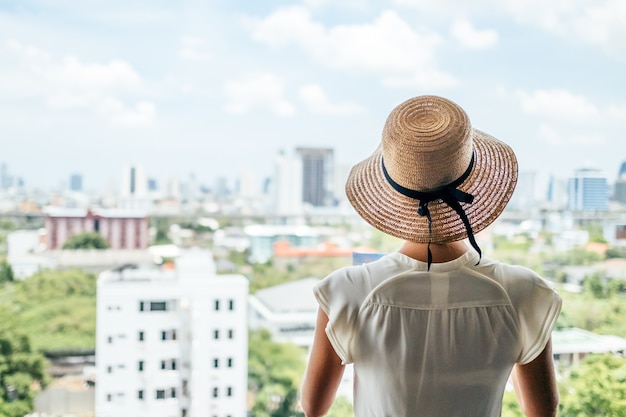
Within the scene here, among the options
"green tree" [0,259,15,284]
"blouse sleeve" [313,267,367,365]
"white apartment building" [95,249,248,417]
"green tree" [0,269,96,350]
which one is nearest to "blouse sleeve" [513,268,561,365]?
"blouse sleeve" [313,267,367,365]

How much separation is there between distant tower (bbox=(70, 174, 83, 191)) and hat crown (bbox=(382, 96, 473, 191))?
160 cm

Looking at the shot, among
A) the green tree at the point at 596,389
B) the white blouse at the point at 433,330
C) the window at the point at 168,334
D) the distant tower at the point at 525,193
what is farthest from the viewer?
the distant tower at the point at 525,193

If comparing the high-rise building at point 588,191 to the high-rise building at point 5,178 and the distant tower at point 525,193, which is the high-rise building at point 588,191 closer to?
the distant tower at point 525,193

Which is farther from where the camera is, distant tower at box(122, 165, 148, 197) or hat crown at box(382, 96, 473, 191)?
distant tower at box(122, 165, 148, 197)

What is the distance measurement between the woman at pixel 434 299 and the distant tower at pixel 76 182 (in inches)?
61.4

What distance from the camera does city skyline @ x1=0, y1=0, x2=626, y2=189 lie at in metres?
2.15

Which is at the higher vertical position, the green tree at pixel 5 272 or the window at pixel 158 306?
the green tree at pixel 5 272

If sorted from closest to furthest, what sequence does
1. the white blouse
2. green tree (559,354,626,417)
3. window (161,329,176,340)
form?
the white blouse, green tree (559,354,626,417), window (161,329,176,340)

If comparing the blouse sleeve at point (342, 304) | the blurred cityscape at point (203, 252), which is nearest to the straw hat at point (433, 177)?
the blouse sleeve at point (342, 304)

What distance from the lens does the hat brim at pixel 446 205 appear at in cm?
85

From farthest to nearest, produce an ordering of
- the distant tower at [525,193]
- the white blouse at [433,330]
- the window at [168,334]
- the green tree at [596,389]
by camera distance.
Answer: the distant tower at [525,193] → the window at [168,334] → the green tree at [596,389] → the white blouse at [433,330]

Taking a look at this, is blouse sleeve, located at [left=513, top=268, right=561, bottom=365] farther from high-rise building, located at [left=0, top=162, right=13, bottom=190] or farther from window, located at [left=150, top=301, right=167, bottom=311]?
high-rise building, located at [left=0, top=162, right=13, bottom=190]

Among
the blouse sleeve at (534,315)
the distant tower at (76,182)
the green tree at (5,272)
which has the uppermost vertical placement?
the distant tower at (76,182)

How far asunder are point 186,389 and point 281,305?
0.42 metres
